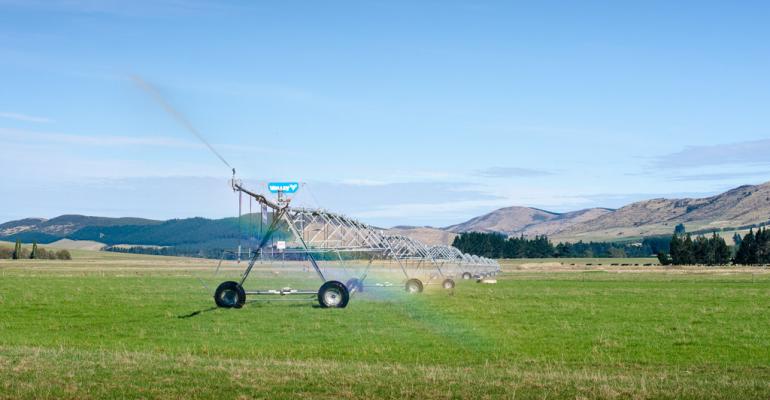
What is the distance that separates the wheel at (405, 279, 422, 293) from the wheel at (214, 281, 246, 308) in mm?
15307

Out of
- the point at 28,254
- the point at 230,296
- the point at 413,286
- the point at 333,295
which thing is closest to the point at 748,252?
the point at 413,286

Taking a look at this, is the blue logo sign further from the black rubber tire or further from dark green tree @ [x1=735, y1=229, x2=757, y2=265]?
dark green tree @ [x1=735, y1=229, x2=757, y2=265]

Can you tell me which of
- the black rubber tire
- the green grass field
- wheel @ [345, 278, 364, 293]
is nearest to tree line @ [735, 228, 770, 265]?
the green grass field

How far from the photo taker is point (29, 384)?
1627cm

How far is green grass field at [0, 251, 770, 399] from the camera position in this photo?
16500mm

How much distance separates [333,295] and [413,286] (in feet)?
48.1

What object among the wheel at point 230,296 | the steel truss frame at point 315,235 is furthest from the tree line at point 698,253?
the wheel at point 230,296

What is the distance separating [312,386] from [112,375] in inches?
168

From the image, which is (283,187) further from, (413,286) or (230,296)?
(413,286)

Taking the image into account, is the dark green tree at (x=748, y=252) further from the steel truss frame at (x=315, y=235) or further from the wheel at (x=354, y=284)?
the steel truss frame at (x=315, y=235)

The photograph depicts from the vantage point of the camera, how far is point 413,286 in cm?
5184

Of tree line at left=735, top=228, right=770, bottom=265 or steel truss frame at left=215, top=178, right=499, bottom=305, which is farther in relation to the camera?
tree line at left=735, top=228, right=770, bottom=265

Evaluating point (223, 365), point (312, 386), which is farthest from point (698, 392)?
point (223, 365)

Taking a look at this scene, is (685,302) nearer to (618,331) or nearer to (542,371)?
(618,331)
